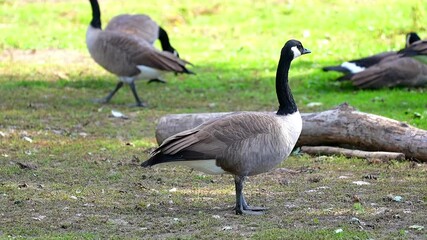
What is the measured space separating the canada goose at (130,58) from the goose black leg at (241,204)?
20.1 feet

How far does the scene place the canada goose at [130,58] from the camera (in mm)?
13547

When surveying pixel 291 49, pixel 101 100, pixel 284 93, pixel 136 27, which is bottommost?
pixel 101 100

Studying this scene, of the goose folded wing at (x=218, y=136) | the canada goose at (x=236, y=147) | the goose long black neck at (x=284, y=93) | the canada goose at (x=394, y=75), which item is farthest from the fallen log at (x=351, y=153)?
the canada goose at (x=394, y=75)

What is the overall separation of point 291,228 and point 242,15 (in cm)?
1440

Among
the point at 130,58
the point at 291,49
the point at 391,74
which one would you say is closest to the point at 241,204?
the point at 291,49

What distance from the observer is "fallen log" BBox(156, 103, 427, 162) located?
31.3 ft

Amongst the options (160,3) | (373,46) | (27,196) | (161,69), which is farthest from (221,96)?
(160,3)

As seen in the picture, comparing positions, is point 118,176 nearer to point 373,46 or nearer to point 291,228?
point 291,228

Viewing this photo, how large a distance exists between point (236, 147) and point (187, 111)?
18.8ft

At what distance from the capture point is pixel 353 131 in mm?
9820

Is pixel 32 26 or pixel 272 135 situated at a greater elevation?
pixel 272 135

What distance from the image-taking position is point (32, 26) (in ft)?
64.0

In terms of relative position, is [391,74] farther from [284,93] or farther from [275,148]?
[275,148]

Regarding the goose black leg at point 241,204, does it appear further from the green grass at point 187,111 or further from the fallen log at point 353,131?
the fallen log at point 353,131
